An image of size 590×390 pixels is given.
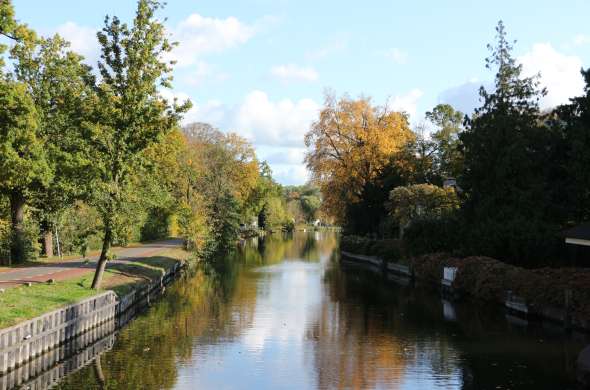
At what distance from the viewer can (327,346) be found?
87.2 ft

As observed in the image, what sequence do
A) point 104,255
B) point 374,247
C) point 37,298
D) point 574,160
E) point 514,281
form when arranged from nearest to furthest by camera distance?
point 37,298 < point 104,255 < point 514,281 < point 574,160 < point 374,247

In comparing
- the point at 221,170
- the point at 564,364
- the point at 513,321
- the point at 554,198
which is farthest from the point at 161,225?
the point at 564,364

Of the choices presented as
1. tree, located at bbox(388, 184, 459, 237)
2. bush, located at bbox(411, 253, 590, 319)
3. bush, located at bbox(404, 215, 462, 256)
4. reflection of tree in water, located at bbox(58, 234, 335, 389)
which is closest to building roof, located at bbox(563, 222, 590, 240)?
bush, located at bbox(411, 253, 590, 319)

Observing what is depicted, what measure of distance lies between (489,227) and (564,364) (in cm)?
1988

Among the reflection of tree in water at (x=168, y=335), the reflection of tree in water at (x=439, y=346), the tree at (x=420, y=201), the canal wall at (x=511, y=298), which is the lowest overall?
the reflection of tree in water at (x=439, y=346)

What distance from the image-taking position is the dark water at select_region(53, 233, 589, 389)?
20.9m

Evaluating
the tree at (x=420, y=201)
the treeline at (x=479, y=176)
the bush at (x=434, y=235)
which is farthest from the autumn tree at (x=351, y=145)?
the bush at (x=434, y=235)

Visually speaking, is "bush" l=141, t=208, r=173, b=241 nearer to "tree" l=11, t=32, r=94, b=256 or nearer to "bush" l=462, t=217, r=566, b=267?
"tree" l=11, t=32, r=94, b=256

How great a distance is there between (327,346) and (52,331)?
416 inches

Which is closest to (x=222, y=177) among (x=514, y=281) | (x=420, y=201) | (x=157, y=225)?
(x=157, y=225)

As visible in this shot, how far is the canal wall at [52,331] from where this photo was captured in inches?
805

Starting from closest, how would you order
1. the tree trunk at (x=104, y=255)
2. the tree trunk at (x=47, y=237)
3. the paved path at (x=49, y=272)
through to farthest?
the tree trunk at (x=104, y=255) < the paved path at (x=49, y=272) < the tree trunk at (x=47, y=237)

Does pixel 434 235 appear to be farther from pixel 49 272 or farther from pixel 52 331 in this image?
pixel 52 331

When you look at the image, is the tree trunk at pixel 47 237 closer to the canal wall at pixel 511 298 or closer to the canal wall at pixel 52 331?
the canal wall at pixel 52 331
